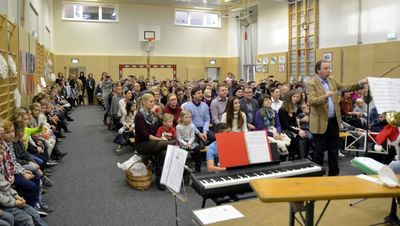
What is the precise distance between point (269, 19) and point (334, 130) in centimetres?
1167

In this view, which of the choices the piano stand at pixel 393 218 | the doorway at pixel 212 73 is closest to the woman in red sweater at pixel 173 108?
the piano stand at pixel 393 218

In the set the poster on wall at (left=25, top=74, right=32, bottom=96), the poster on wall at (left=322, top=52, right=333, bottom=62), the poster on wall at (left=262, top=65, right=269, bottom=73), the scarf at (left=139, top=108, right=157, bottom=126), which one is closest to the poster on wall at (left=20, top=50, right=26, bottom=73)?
the poster on wall at (left=25, top=74, right=32, bottom=96)

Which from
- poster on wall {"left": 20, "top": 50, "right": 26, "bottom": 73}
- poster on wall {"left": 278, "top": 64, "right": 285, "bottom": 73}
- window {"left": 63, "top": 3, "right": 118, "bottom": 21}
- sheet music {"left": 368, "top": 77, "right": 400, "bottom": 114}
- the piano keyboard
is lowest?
the piano keyboard

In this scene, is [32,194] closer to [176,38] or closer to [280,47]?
[280,47]

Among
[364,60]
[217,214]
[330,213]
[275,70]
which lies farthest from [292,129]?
[275,70]

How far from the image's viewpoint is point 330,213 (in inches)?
113

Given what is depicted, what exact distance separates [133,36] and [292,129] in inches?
506

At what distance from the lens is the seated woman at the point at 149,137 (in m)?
4.72

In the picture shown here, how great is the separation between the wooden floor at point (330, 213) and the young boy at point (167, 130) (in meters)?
2.12

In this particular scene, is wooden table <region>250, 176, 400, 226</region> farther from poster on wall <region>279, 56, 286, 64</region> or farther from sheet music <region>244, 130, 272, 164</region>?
poster on wall <region>279, 56, 286, 64</region>

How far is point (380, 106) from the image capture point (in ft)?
9.98

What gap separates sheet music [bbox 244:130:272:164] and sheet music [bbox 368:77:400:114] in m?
1.01

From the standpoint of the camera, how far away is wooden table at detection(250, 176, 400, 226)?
72.2 inches

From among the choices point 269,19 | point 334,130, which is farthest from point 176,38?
point 334,130
